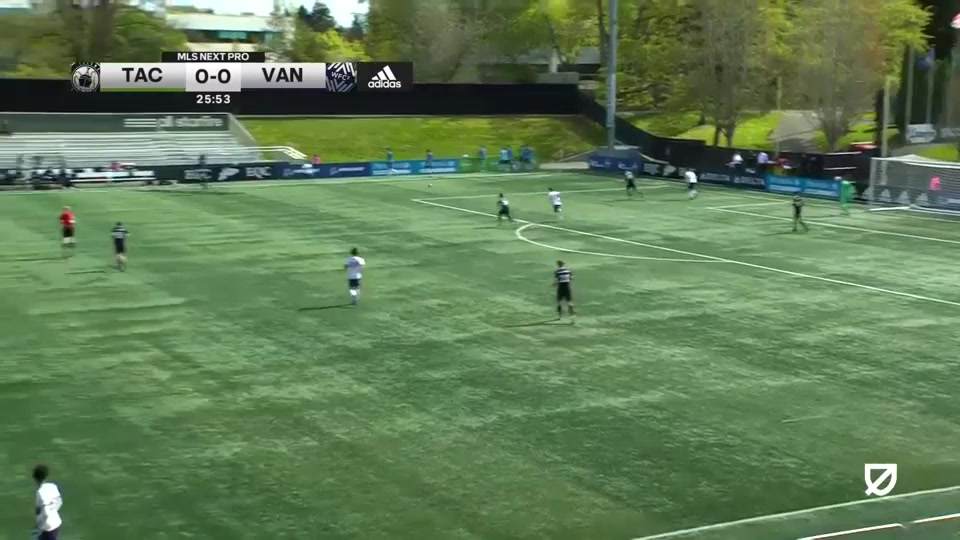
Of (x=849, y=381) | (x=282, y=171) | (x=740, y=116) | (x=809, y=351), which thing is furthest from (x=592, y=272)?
(x=740, y=116)

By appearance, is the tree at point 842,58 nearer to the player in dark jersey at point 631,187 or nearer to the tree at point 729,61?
the tree at point 729,61

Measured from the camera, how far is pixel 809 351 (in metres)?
24.6

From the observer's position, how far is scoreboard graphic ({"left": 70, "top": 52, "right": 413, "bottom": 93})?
72062mm

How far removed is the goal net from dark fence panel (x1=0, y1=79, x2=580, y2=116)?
34.5 m

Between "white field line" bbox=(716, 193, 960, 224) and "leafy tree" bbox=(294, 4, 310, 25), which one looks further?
"leafy tree" bbox=(294, 4, 310, 25)

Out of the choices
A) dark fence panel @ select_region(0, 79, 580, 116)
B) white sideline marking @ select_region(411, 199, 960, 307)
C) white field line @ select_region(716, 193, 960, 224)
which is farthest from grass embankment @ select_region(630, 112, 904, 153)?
white sideline marking @ select_region(411, 199, 960, 307)

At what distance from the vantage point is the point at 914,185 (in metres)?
52.9

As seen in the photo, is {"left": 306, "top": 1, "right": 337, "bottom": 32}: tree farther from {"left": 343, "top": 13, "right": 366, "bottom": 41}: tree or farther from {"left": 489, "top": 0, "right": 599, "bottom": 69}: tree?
{"left": 489, "top": 0, "right": 599, "bottom": 69}: tree

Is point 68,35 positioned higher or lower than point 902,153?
higher

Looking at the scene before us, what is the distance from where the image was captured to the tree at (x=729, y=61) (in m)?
73.2

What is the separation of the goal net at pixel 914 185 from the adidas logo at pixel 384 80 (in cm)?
3519

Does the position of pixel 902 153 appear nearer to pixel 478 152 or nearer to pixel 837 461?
pixel 478 152

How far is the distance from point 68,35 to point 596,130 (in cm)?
3999

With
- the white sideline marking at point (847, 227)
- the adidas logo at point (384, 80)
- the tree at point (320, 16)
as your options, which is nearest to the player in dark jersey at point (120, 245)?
the white sideline marking at point (847, 227)
